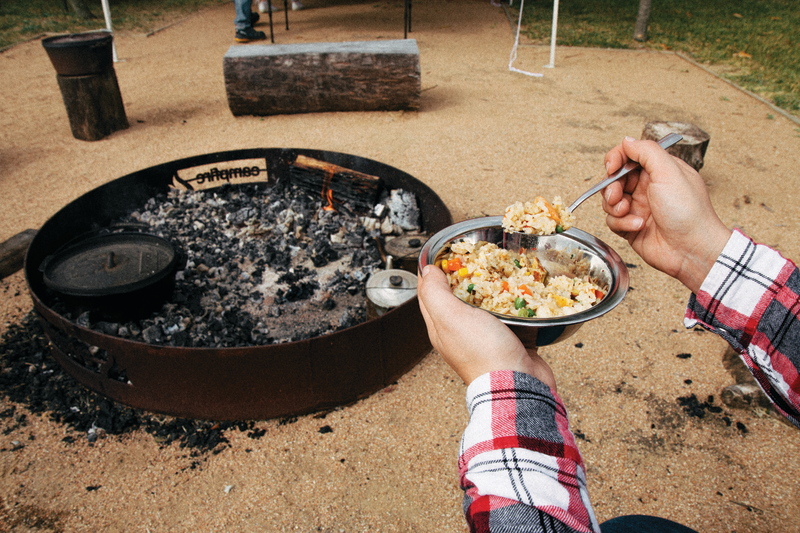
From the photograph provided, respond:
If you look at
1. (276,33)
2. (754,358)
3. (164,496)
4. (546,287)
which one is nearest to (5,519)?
(164,496)

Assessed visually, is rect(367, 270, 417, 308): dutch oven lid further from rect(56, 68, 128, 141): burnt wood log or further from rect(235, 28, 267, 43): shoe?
rect(235, 28, 267, 43): shoe

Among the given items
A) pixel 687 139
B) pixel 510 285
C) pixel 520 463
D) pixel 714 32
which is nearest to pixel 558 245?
pixel 510 285

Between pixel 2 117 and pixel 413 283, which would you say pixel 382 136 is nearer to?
pixel 413 283

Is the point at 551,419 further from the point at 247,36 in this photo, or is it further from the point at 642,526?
the point at 247,36

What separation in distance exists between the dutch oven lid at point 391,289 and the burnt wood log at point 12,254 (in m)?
2.84

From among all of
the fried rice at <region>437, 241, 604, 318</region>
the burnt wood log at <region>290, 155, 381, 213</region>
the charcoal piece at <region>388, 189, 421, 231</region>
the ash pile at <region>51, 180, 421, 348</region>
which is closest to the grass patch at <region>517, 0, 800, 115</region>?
the charcoal piece at <region>388, 189, 421, 231</region>

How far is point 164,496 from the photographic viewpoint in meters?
2.37

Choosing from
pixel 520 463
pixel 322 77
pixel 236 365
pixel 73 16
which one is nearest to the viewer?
pixel 520 463

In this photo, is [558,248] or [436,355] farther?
[436,355]

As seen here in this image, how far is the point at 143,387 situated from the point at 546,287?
7.06 ft

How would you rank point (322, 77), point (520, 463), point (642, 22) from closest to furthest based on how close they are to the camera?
point (520, 463) < point (322, 77) < point (642, 22)

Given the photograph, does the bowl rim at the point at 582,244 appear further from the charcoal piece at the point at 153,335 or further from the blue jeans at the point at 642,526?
the charcoal piece at the point at 153,335

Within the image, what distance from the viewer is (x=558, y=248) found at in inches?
79.0

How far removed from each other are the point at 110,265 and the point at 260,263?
40.7 inches
